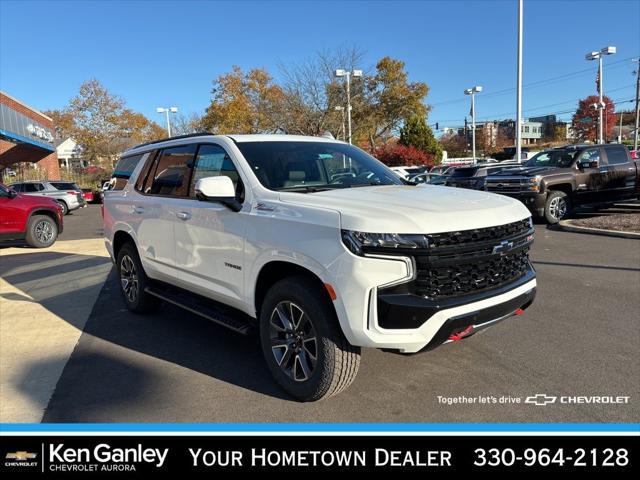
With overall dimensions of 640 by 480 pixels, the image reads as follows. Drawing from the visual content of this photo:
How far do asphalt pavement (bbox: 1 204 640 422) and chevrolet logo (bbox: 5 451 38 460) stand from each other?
62 cm

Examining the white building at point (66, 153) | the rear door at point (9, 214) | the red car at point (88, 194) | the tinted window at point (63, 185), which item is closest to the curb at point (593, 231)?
the rear door at point (9, 214)

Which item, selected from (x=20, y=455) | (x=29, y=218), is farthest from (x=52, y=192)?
(x=20, y=455)

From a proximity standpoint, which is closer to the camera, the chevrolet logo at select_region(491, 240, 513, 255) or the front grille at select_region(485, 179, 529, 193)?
the chevrolet logo at select_region(491, 240, 513, 255)

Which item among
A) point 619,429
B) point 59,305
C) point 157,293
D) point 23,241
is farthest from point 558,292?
point 23,241

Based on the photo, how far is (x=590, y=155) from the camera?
1302cm

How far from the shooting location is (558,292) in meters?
6.19

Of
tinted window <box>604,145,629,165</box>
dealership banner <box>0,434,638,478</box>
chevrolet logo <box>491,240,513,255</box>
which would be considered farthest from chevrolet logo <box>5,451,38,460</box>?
tinted window <box>604,145,629,165</box>

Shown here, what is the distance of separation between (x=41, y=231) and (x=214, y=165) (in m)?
10.0

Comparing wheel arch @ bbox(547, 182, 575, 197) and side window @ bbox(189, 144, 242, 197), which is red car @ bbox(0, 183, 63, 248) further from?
wheel arch @ bbox(547, 182, 575, 197)

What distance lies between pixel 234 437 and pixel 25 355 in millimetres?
2915

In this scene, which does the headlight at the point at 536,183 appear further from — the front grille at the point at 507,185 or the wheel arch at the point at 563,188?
the wheel arch at the point at 563,188

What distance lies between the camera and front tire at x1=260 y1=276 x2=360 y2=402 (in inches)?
126

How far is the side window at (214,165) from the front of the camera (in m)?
4.06

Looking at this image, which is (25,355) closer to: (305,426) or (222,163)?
(222,163)
